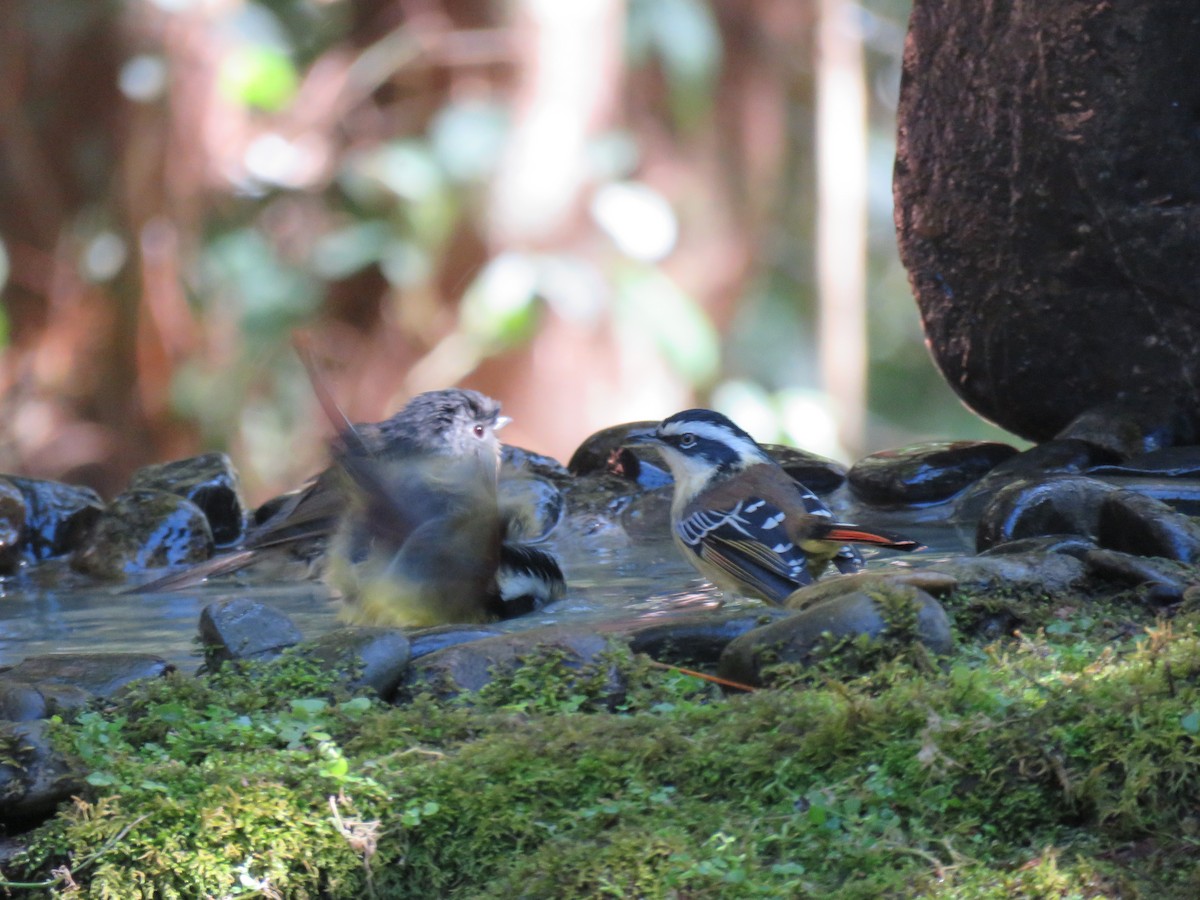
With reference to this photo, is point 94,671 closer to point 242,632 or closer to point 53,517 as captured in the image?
point 242,632

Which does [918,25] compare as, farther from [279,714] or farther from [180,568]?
[279,714]

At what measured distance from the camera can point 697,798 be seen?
261cm

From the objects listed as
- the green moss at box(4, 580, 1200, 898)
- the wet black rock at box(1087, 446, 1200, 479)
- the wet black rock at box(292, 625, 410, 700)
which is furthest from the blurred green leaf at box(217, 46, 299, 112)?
the green moss at box(4, 580, 1200, 898)

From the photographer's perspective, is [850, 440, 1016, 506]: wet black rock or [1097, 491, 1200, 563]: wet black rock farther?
[850, 440, 1016, 506]: wet black rock

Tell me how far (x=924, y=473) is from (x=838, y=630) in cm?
305

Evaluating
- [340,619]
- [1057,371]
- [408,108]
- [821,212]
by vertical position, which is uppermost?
[408,108]

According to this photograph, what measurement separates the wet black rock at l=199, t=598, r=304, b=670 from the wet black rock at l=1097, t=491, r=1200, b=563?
2.24m

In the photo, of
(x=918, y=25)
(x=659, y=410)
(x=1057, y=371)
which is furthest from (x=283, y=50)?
(x=1057, y=371)

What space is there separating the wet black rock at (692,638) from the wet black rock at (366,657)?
0.54m

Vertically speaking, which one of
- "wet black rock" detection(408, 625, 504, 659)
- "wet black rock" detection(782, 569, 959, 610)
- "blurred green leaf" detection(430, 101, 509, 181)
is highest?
"blurred green leaf" detection(430, 101, 509, 181)

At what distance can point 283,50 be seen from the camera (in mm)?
10992

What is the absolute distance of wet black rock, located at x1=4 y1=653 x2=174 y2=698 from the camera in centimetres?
335

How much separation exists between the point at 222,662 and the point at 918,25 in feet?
13.9

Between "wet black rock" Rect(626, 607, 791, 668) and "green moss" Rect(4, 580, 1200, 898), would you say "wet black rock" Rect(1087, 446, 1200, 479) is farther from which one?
"green moss" Rect(4, 580, 1200, 898)
